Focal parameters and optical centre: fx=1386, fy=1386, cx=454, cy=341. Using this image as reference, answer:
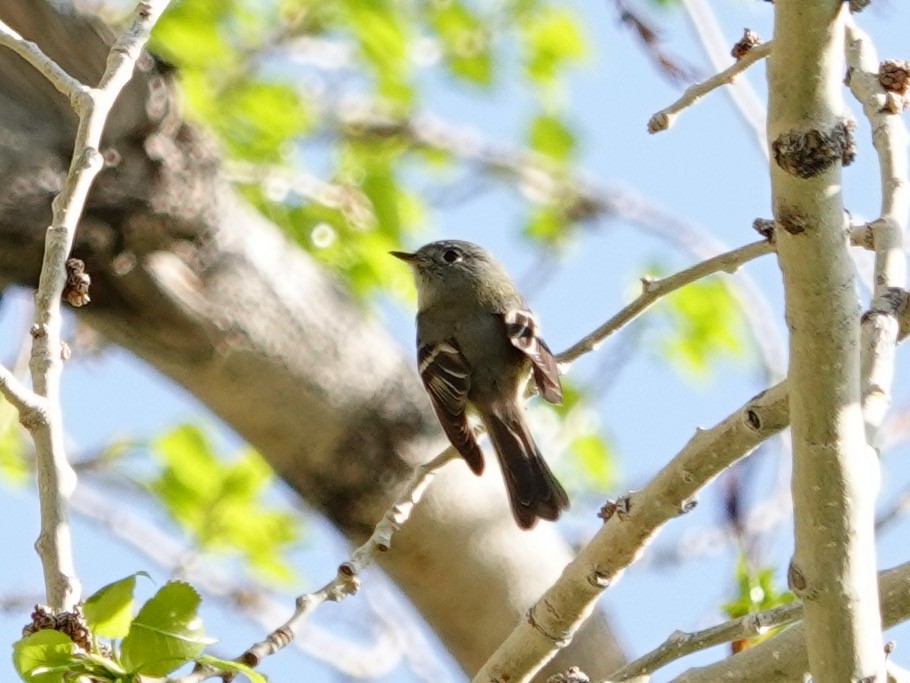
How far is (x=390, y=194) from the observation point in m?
4.15

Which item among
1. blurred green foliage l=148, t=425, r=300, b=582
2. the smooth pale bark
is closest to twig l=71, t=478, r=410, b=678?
blurred green foliage l=148, t=425, r=300, b=582

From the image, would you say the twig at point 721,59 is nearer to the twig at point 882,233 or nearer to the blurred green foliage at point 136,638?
the twig at point 882,233

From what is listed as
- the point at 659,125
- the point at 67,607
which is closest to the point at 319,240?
the point at 659,125

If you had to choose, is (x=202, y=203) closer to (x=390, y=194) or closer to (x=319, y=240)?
(x=319, y=240)

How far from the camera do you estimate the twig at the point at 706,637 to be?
68.9 inches

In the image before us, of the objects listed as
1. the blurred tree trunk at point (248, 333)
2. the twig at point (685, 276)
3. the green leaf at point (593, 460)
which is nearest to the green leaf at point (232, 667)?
the twig at point (685, 276)

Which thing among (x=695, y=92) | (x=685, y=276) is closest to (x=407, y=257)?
(x=685, y=276)

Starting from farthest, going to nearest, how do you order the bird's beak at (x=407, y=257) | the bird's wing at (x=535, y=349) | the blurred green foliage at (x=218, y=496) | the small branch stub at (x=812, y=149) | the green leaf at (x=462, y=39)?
the green leaf at (x=462, y=39) → the bird's beak at (x=407, y=257) → the blurred green foliage at (x=218, y=496) → the bird's wing at (x=535, y=349) → the small branch stub at (x=812, y=149)

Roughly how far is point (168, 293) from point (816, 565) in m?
1.66

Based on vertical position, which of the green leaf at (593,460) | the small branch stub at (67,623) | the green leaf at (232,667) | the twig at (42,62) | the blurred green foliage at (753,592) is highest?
the green leaf at (593,460)

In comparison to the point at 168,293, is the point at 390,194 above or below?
above

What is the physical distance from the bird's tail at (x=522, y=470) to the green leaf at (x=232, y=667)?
1.31m

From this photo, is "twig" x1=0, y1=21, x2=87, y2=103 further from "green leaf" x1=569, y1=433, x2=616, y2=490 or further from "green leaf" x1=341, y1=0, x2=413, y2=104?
"green leaf" x1=569, y1=433, x2=616, y2=490

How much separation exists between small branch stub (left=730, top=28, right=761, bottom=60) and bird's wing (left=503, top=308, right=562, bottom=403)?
2.58 feet
